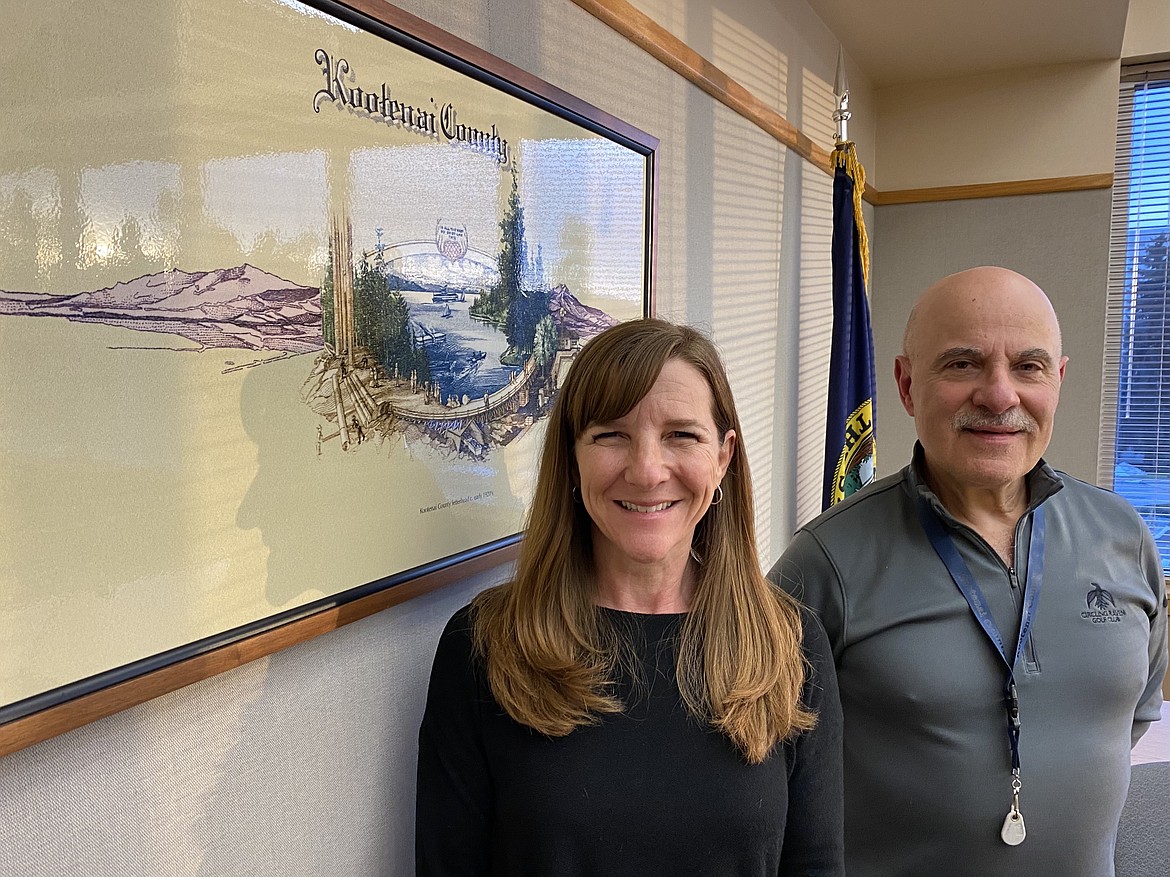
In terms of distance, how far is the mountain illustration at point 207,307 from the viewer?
26.6 inches

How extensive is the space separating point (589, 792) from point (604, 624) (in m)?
0.21

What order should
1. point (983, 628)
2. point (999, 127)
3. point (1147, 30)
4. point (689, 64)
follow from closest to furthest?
1. point (983, 628)
2. point (689, 64)
3. point (1147, 30)
4. point (999, 127)

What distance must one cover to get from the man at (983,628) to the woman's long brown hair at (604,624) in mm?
301

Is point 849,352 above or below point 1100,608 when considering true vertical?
above

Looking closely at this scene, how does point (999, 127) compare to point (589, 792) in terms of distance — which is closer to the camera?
point (589, 792)

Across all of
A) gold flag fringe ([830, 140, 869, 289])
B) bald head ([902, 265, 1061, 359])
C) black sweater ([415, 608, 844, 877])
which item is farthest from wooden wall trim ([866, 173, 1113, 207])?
black sweater ([415, 608, 844, 877])

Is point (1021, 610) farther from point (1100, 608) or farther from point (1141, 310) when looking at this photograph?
point (1141, 310)

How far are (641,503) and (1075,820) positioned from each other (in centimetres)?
95

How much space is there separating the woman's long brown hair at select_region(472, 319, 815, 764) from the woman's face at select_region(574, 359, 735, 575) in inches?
0.9

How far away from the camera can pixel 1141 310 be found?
12.4 feet

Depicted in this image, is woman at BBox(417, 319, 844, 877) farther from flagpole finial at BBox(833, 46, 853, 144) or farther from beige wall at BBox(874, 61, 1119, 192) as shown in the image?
beige wall at BBox(874, 61, 1119, 192)

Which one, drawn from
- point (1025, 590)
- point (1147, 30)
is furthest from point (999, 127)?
point (1025, 590)

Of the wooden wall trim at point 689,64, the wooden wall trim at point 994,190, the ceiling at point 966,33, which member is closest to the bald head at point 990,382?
the wooden wall trim at point 689,64

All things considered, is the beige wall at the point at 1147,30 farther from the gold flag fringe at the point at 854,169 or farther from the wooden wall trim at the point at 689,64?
the wooden wall trim at the point at 689,64
